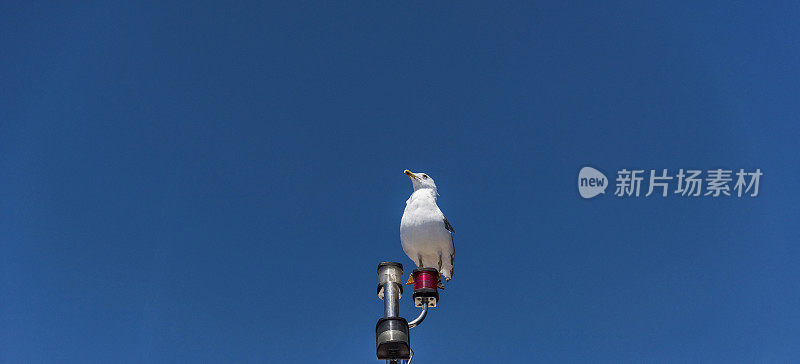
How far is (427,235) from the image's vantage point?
9.83 metres

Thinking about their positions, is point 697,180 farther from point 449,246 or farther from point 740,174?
point 449,246

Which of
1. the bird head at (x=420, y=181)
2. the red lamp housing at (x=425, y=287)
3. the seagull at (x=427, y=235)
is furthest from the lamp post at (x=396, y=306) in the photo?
the bird head at (x=420, y=181)

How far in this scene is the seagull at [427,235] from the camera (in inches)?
388

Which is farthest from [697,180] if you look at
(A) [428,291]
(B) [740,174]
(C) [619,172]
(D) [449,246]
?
(A) [428,291]

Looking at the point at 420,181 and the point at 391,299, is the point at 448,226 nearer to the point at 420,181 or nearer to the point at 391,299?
the point at 420,181

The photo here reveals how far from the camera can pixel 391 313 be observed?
6.56 metres

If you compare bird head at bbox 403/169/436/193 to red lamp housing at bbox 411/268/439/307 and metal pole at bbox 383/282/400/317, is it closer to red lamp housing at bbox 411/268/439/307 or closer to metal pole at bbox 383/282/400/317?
red lamp housing at bbox 411/268/439/307

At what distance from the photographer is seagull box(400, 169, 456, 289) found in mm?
9844

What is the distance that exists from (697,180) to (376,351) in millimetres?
10724

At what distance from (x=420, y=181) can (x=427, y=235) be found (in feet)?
4.67

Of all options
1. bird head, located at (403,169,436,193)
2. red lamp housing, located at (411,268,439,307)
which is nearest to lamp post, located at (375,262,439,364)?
red lamp housing, located at (411,268,439,307)

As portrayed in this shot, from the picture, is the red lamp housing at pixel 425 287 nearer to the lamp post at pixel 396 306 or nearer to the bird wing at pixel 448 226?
the lamp post at pixel 396 306

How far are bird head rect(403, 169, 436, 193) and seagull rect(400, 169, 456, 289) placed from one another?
1.31 ft

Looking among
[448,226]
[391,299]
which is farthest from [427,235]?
[391,299]
